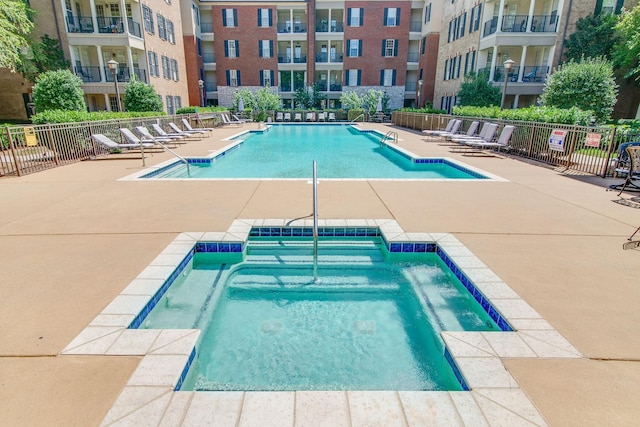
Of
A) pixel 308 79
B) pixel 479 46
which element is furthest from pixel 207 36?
pixel 479 46

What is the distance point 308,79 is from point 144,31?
15.8 meters

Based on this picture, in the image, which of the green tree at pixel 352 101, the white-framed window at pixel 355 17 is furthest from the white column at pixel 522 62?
the white-framed window at pixel 355 17

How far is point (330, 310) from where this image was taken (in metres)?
3.87

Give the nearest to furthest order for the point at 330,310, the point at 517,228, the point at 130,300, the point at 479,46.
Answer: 1. the point at 130,300
2. the point at 330,310
3. the point at 517,228
4. the point at 479,46

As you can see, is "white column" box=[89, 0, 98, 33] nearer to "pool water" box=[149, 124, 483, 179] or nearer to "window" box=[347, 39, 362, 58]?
"pool water" box=[149, 124, 483, 179]

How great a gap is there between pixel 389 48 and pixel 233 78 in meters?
15.4

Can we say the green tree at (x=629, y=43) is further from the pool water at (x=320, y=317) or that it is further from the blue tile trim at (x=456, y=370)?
the blue tile trim at (x=456, y=370)

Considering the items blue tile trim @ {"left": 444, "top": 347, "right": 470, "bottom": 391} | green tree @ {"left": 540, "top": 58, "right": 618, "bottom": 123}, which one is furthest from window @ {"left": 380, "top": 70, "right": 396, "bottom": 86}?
blue tile trim @ {"left": 444, "top": 347, "right": 470, "bottom": 391}

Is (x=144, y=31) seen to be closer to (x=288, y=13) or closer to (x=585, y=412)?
(x=288, y=13)

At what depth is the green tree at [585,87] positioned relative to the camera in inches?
609

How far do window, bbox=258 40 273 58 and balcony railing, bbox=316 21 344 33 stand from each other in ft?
15.8

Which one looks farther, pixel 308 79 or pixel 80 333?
pixel 308 79

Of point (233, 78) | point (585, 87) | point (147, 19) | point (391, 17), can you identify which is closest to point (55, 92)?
point (147, 19)

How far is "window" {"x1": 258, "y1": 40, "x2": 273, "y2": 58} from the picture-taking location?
116ft
